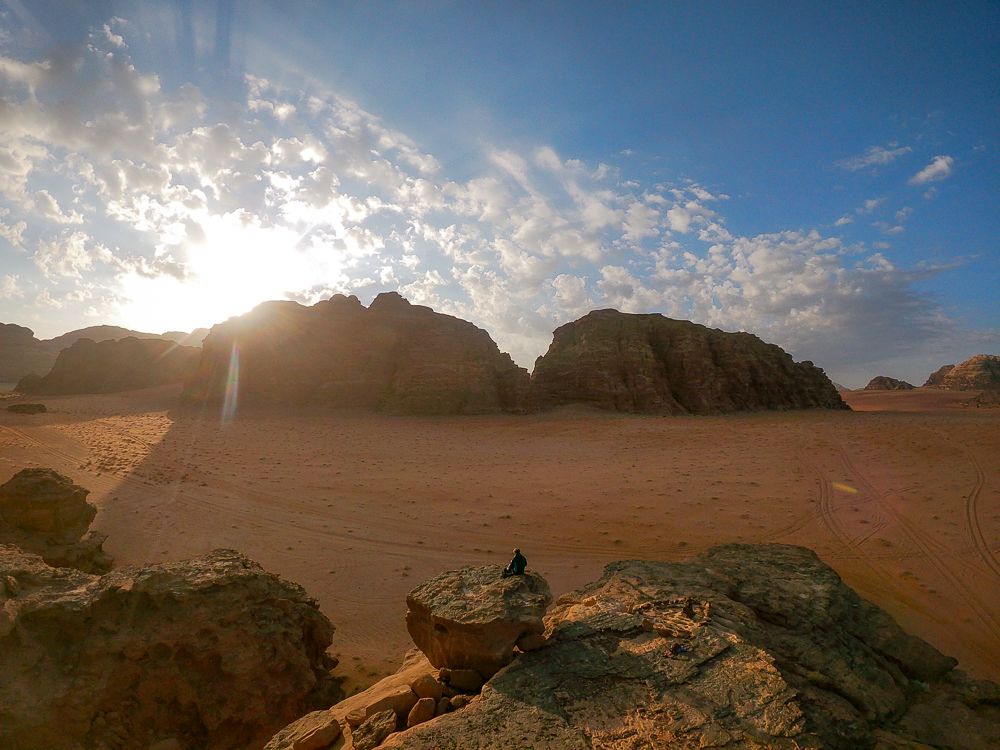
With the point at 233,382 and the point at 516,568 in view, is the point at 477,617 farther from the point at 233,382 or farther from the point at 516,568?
the point at 233,382

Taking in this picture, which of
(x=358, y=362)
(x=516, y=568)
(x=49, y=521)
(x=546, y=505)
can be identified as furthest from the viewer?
(x=358, y=362)

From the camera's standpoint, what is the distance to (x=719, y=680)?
3.92m

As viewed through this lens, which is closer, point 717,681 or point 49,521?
point 717,681

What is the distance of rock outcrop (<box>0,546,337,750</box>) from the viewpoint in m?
4.68

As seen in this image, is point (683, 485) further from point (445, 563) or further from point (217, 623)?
point (217, 623)

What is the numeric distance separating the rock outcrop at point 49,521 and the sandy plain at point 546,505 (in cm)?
149

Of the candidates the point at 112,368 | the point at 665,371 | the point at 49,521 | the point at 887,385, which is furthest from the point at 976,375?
the point at 112,368

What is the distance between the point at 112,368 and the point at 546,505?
64.5 metres

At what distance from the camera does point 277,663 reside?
589cm

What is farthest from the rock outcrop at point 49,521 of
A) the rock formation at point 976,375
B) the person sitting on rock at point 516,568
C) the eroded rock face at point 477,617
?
Result: the rock formation at point 976,375

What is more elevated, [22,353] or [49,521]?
[22,353]

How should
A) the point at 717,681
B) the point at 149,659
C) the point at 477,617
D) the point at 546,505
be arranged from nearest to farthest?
the point at 717,681
the point at 477,617
the point at 149,659
the point at 546,505

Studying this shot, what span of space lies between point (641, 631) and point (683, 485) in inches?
457

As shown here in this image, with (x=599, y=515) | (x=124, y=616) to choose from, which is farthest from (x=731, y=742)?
Result: (x=599, y=515)
